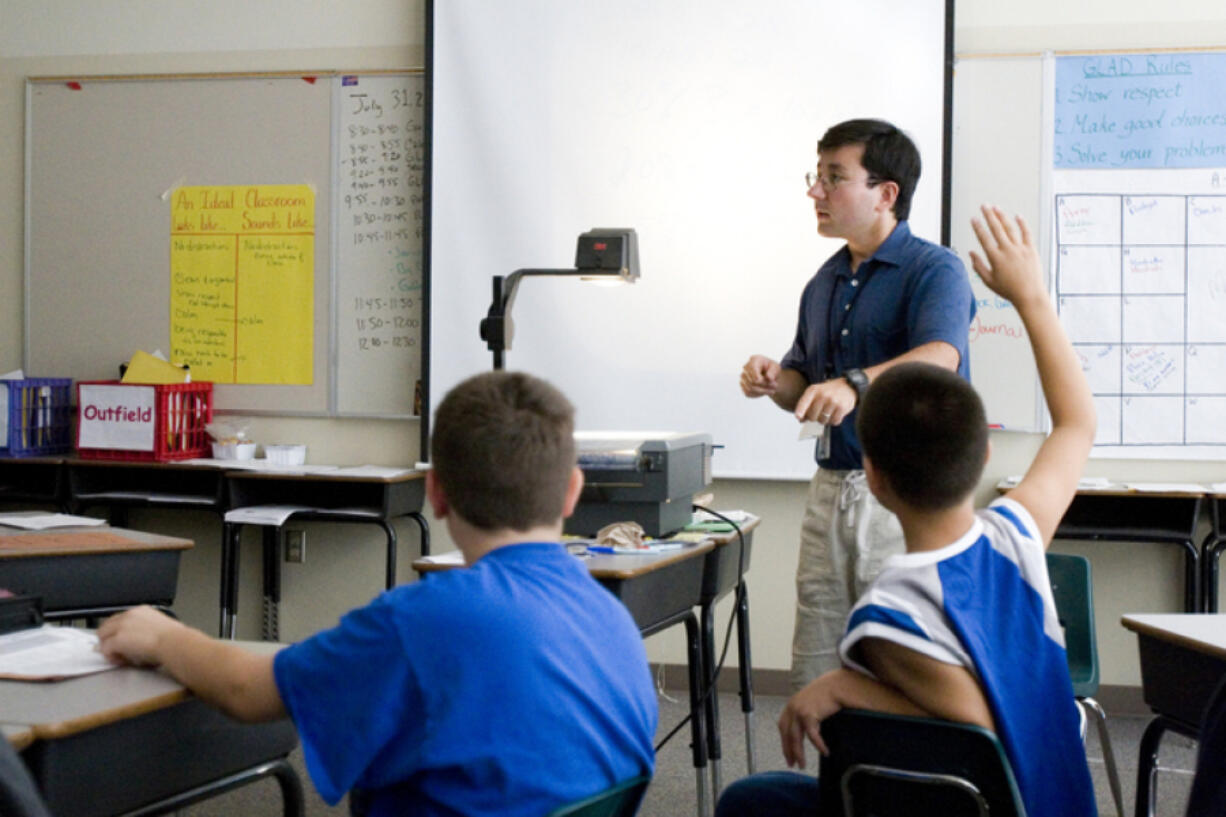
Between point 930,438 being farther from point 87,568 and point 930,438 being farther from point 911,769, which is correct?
point 87,568

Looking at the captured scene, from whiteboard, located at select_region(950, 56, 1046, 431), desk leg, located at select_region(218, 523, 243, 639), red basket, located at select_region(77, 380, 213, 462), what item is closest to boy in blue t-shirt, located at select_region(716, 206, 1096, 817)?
whiteboard, located at select_region(950, 56, 1046, 431)

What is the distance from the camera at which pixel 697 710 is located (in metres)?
2.78

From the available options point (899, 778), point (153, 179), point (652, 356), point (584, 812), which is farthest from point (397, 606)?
point (153, 179)

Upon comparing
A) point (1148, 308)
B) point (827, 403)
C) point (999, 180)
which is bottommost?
point (827, 403)

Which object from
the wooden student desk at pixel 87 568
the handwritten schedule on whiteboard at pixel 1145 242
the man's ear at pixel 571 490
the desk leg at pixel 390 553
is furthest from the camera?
the desk leg at pixel 390 553

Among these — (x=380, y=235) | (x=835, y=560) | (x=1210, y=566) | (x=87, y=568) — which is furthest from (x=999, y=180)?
(x=87, y=568)

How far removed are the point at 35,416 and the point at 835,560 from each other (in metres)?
3.27

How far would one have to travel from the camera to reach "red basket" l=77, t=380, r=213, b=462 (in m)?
4.41

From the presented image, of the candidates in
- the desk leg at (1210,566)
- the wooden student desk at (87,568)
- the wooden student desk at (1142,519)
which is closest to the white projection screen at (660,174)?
the wooden student desk at (1142,519)

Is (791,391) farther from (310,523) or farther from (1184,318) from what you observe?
(310,523)

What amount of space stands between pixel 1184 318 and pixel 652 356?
1767 mm

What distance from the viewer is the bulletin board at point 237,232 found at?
4598 mm

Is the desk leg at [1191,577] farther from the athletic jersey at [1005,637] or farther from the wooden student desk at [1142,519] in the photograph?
the athletic jersey at [1005,637]

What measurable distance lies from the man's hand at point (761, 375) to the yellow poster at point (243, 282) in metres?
2.36
